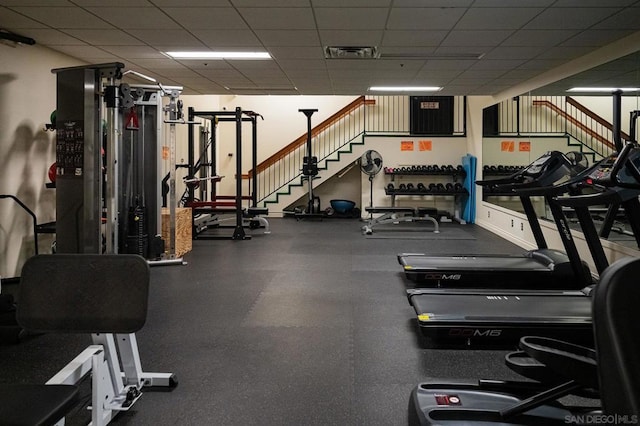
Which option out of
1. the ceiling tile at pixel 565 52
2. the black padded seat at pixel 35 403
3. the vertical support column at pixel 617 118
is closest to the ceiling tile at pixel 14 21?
the black padded seat at pixel 35 403

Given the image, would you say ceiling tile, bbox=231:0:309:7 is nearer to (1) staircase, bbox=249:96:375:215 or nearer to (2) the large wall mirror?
(2) the large wall mirror

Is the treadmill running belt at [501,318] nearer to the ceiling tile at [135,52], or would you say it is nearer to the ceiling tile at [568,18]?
the ceiling tile at [568,18]

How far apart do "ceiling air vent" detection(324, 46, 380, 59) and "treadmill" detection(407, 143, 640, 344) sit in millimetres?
2842

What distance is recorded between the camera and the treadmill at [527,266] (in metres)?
4.46

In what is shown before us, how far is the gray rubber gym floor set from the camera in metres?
2.43

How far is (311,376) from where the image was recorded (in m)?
2.80

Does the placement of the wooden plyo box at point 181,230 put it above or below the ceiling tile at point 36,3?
below

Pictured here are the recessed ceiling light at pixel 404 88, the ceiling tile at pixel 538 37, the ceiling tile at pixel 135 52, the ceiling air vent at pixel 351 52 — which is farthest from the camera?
the recessed ceiling light at pixel 404 88

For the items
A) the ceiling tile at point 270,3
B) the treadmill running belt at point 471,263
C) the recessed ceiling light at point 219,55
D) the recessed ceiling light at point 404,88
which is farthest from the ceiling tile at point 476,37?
the recessed ceiling light at point 404,88

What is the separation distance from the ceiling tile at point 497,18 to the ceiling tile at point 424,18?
0.10 meters

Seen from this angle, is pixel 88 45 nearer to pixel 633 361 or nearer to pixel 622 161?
pixel 622 161

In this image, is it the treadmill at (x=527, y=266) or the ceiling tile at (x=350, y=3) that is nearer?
the ceiling tile at (x=350, y=3)

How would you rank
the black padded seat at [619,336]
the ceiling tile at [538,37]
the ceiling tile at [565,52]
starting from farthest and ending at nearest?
the ceiling tile at [565,52] < the ceiling tile at [538,37] < the black padded seat at [619,336]

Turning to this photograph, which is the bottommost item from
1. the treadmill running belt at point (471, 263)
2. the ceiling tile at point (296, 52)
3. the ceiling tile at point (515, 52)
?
the treadmill running belt at point (471, 263)
